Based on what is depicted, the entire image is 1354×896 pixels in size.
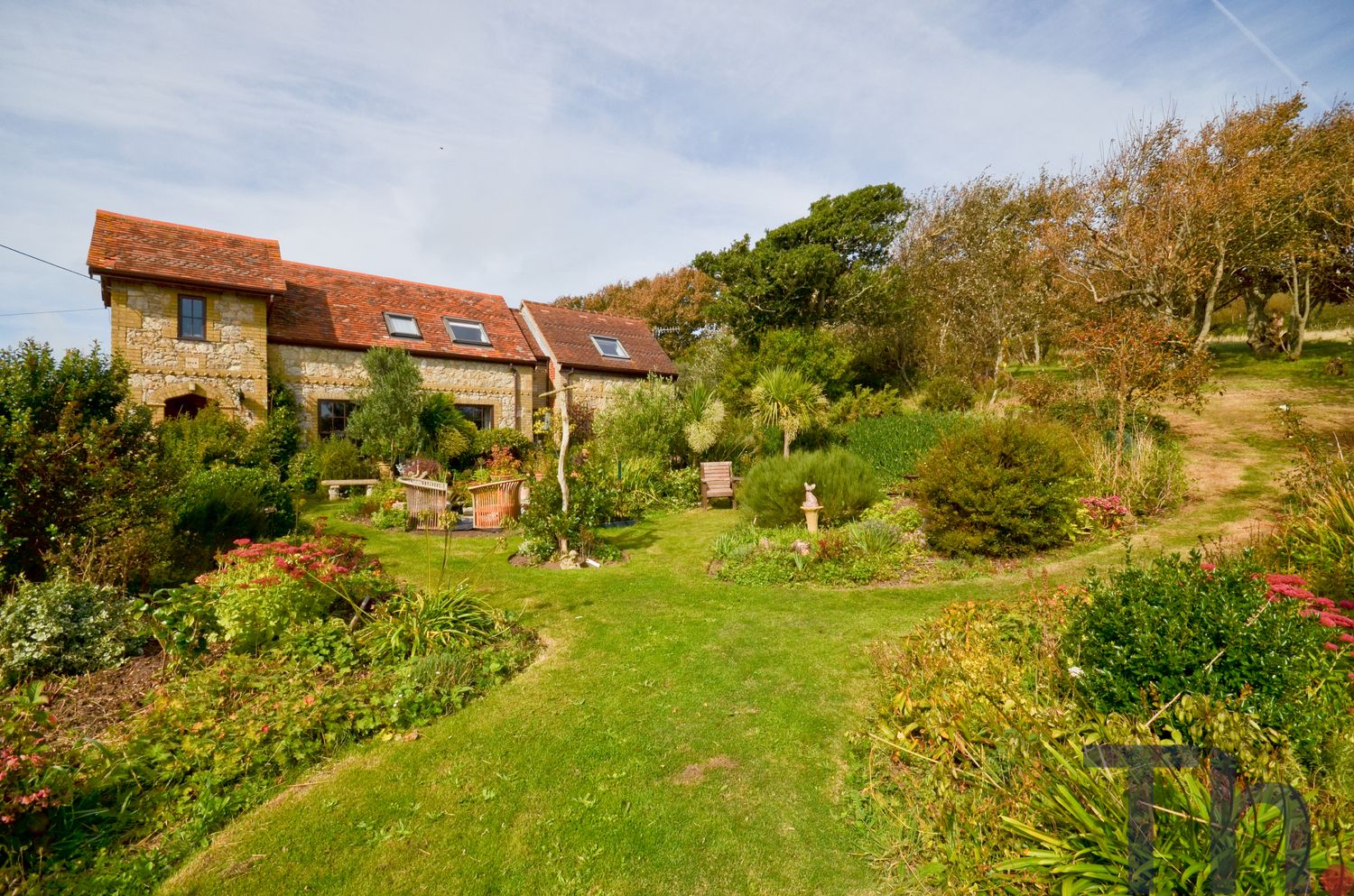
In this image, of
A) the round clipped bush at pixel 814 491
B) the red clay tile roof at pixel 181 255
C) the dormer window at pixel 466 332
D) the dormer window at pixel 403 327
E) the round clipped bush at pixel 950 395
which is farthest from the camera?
the dormer window at pixel 466 332

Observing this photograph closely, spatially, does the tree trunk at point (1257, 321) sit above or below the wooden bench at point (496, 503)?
above

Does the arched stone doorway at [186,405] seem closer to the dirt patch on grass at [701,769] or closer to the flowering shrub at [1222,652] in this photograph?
the dirt patch on grass at [701,769]

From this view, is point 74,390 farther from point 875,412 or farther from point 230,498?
point 875,412

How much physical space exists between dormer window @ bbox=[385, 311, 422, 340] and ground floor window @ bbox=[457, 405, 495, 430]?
2.63m

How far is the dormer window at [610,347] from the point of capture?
2200 cm

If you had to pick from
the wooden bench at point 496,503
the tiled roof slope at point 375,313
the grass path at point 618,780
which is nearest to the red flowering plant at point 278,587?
the grass path at point 618,780

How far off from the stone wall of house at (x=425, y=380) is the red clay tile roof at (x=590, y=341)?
1.66 metres

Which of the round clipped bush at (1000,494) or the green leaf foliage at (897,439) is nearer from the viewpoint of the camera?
the round clipped bush at (1000,494)

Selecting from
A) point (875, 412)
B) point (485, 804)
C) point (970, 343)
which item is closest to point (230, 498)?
point (485, 804)

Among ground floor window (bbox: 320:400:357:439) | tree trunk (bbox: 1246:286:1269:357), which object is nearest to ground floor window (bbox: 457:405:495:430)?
ground floor window (bbox: 320:400:357:439)

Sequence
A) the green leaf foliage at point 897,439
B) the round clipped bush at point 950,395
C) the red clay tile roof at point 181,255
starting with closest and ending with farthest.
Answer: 1. the green leaf foliage at point 897,439
2. the red clay tile roof at point 181,255
3. the round clipped bush at point 950,395

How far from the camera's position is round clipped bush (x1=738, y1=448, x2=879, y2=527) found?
9758mm

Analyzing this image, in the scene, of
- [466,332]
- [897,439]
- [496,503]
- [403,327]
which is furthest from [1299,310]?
[403,327]

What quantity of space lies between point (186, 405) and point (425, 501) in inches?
363
